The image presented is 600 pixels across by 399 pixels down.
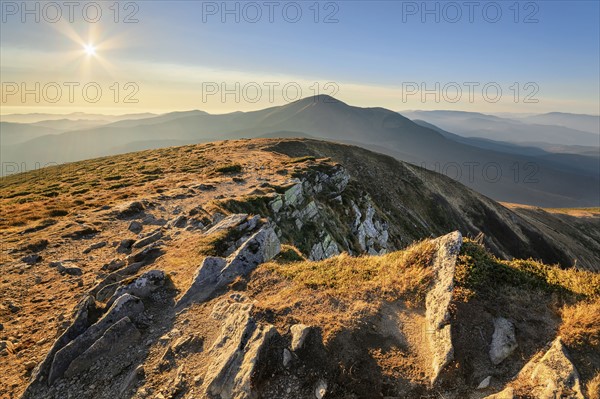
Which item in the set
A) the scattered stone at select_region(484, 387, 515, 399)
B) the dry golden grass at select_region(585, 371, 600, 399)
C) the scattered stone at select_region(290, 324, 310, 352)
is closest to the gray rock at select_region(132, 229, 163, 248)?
the scattered stone at select_region(290, 324, 310, 352)

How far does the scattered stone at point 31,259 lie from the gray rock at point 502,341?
73.2 feet

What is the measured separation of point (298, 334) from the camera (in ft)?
29.8

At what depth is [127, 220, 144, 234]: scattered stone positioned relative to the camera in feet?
73.8

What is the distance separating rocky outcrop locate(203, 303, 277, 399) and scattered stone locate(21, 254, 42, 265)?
1448cm

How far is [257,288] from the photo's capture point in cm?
1270

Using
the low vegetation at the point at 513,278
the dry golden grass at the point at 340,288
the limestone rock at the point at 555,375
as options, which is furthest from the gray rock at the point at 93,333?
the limestone rock at the point at 555,375

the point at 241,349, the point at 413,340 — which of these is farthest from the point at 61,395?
the point at 413,340

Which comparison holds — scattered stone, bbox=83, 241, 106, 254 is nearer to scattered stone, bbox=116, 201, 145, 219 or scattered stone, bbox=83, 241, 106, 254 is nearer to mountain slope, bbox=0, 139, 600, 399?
mountain slope, bbox=0, 139, 600, 399

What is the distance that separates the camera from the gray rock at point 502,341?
26.1 feet

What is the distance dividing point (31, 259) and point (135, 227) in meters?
6.25

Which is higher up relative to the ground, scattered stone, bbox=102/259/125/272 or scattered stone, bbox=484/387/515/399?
scattered stone, bbox=102/259/125/272

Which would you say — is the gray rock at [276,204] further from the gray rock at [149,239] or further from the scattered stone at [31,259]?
the scattered stone at [31,259]

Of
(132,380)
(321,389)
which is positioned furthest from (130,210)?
(321,389)

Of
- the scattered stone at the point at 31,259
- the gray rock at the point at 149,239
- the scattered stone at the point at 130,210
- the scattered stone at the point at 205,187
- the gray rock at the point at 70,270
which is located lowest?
the gray rock at the point at 70,270
